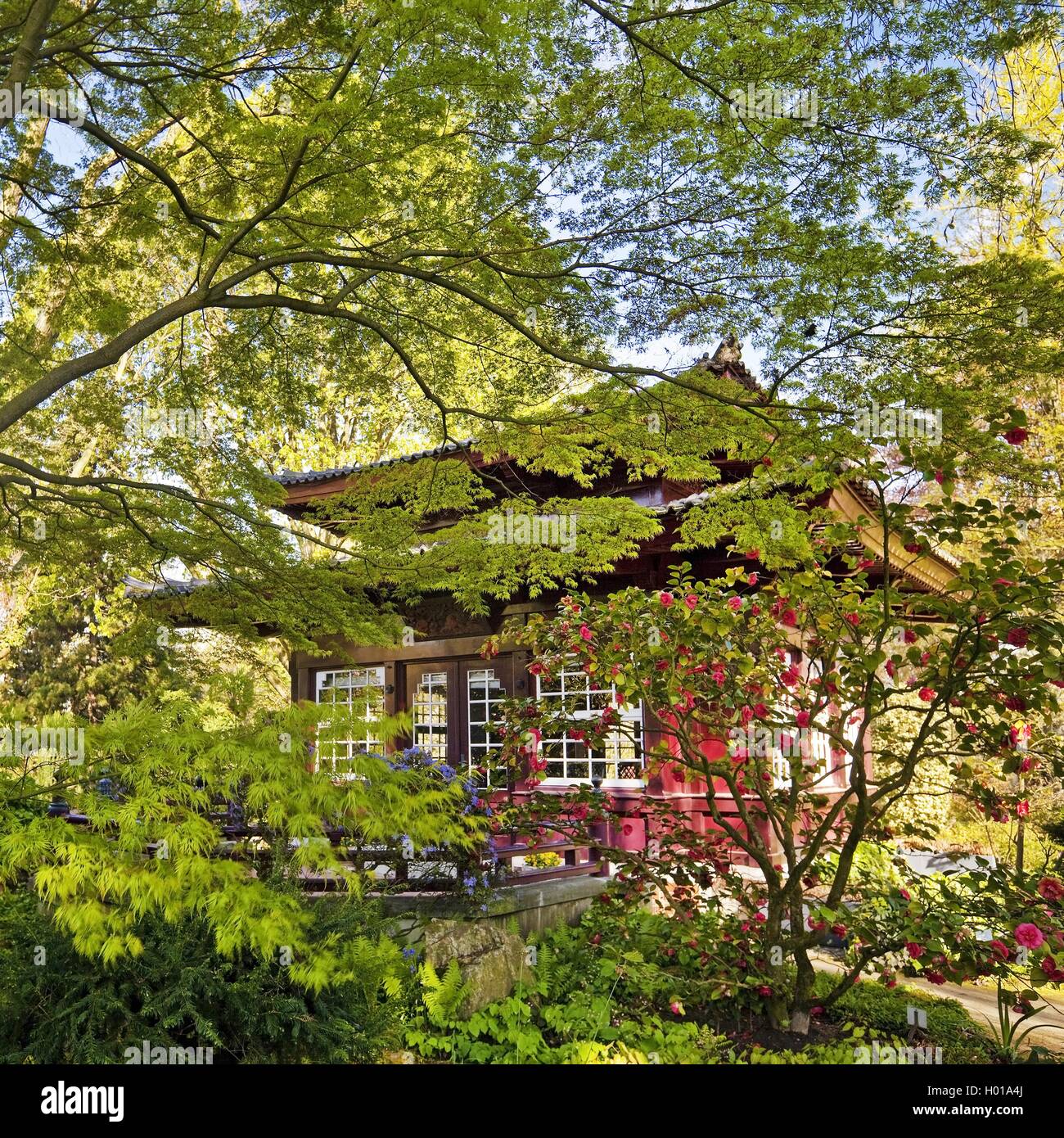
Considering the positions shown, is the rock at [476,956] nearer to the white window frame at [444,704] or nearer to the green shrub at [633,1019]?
the green shrub at [633,1019]

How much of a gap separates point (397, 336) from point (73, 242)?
3175mm

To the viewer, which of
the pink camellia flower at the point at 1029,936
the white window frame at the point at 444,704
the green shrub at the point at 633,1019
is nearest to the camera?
the pink camellia flower at the point at 1029,936

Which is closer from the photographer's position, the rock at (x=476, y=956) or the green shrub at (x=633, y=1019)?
the green shrub at (x=633, y=1019)

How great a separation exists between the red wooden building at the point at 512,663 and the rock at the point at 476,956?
7.37 ft

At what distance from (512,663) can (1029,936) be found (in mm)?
7578

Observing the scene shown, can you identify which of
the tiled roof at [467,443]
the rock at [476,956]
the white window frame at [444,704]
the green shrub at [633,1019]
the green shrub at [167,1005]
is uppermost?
the tiled roof at [467,443]

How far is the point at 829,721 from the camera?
5461 millimetres

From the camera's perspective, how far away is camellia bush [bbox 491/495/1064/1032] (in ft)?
14.5

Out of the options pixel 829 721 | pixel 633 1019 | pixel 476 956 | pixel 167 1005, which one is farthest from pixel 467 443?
pixel 167 1005

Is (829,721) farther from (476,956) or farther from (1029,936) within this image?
(476,956)

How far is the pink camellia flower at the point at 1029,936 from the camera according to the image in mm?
4090

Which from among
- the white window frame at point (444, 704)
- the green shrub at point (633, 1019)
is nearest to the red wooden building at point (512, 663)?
the white window frame at point (444, 704)
